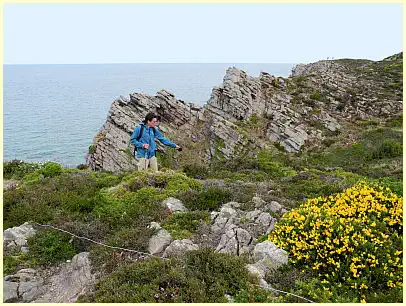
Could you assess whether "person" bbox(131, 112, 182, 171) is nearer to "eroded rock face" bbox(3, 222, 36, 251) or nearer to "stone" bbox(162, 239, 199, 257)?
"eroded rock face" bbox(3, 222, 36, 251)

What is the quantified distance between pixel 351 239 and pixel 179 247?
371 cm

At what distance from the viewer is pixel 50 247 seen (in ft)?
30.1

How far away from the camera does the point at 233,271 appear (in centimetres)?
702

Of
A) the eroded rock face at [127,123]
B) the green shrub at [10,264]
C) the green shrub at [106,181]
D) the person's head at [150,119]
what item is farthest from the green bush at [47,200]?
the eroded rock face at [127,123]

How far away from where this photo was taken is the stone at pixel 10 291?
→ 24.4 feet

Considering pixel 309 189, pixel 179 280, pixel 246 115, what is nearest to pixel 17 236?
pixel 179 280

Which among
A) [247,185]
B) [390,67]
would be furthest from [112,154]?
[390,67]

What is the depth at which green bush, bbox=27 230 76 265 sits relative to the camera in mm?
8875

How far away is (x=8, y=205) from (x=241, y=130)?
25.2 m

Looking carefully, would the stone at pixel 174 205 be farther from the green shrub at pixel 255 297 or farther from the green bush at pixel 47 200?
the green shrub at pixel 255 297

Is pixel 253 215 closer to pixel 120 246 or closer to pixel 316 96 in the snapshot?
pixel 120 246

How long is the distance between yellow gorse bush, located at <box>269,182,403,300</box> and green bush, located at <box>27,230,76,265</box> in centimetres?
500

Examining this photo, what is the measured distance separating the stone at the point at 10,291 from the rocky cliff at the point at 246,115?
1962 centimetres

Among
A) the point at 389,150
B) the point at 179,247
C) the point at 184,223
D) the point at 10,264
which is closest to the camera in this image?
the point at 179,247
